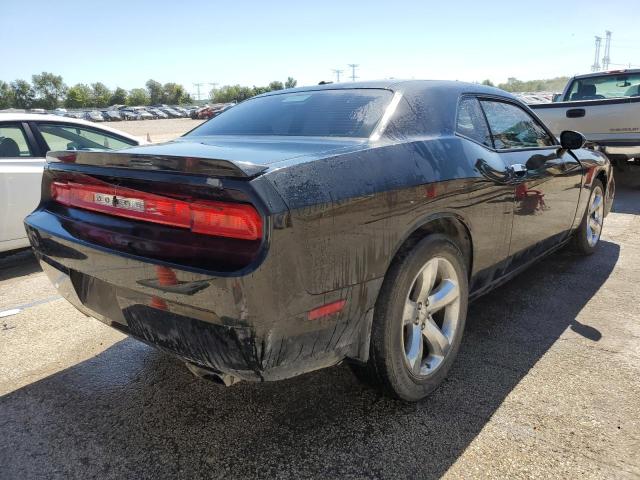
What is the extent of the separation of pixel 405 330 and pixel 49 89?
5223 inches

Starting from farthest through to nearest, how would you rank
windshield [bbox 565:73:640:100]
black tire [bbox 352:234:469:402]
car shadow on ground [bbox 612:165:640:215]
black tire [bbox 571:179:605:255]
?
1. windshield [bbox 565:73:640:100]
2. car shadow on ground [bbox 612:165:640:215]
3. black tire [bbox 571:179:605:255]
4. black tire [bbox 352:234:469:402]

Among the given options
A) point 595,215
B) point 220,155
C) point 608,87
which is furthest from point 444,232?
point 608,87

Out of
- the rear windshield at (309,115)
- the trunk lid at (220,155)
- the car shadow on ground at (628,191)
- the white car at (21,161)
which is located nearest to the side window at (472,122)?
the rear windshield at (309,115)

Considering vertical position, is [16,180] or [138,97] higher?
[138,97]

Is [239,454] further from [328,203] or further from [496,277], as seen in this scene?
[496,277]

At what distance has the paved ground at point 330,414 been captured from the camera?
2.00 m

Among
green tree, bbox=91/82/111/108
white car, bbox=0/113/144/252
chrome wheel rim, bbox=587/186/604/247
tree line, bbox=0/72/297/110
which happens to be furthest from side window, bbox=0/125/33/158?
green tree, bbox=91/82/111/108

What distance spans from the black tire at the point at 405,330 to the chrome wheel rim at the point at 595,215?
8.65 feet

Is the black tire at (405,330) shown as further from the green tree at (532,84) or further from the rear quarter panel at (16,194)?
the green tree at (532,84)

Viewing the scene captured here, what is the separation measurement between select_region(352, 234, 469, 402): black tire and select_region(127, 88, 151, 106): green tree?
438 ft

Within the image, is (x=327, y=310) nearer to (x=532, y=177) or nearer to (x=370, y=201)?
(x=370, y=201)

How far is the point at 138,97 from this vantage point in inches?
4921

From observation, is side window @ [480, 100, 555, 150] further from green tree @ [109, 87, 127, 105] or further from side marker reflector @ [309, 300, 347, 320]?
green tree @ [109, 87, 127, 105]

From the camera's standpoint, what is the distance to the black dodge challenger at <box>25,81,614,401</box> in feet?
5.61
